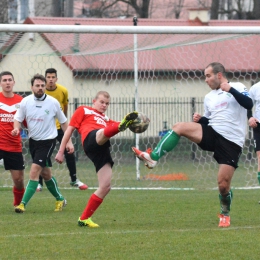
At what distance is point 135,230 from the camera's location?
812 centimetres

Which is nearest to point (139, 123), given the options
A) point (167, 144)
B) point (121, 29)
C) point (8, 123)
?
point (167, 144)

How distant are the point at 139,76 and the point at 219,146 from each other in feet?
28.9

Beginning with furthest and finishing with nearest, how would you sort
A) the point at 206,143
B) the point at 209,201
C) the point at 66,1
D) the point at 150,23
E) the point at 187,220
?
the point at 66,1 < the point at 150,23 < the point at 209,201 < the point at 187,220 < the point at 206,143

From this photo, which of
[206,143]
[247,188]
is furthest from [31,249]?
[247,188]

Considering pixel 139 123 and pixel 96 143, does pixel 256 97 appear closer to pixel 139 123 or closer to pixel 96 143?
pixel 96 143

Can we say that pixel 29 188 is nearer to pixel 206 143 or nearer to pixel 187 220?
pixel 187 220

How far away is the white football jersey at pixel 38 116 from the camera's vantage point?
1000 centimetres

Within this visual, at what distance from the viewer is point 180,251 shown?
674cm

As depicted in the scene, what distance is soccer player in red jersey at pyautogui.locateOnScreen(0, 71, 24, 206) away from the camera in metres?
10.2

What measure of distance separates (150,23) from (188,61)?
6553 mm

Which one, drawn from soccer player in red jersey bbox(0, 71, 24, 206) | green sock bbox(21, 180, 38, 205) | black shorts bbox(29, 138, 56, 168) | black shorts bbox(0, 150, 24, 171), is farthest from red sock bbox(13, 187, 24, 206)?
black shorts bbox(29, 138, 56, 168)

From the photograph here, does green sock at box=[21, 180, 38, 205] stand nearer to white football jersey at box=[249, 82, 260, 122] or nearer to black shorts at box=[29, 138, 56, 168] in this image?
black shorts at box=[29, 138, 56, 168]

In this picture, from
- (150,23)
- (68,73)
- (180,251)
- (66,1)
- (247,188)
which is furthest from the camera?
(66,1)

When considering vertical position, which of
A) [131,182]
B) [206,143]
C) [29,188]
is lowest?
[131,182]
